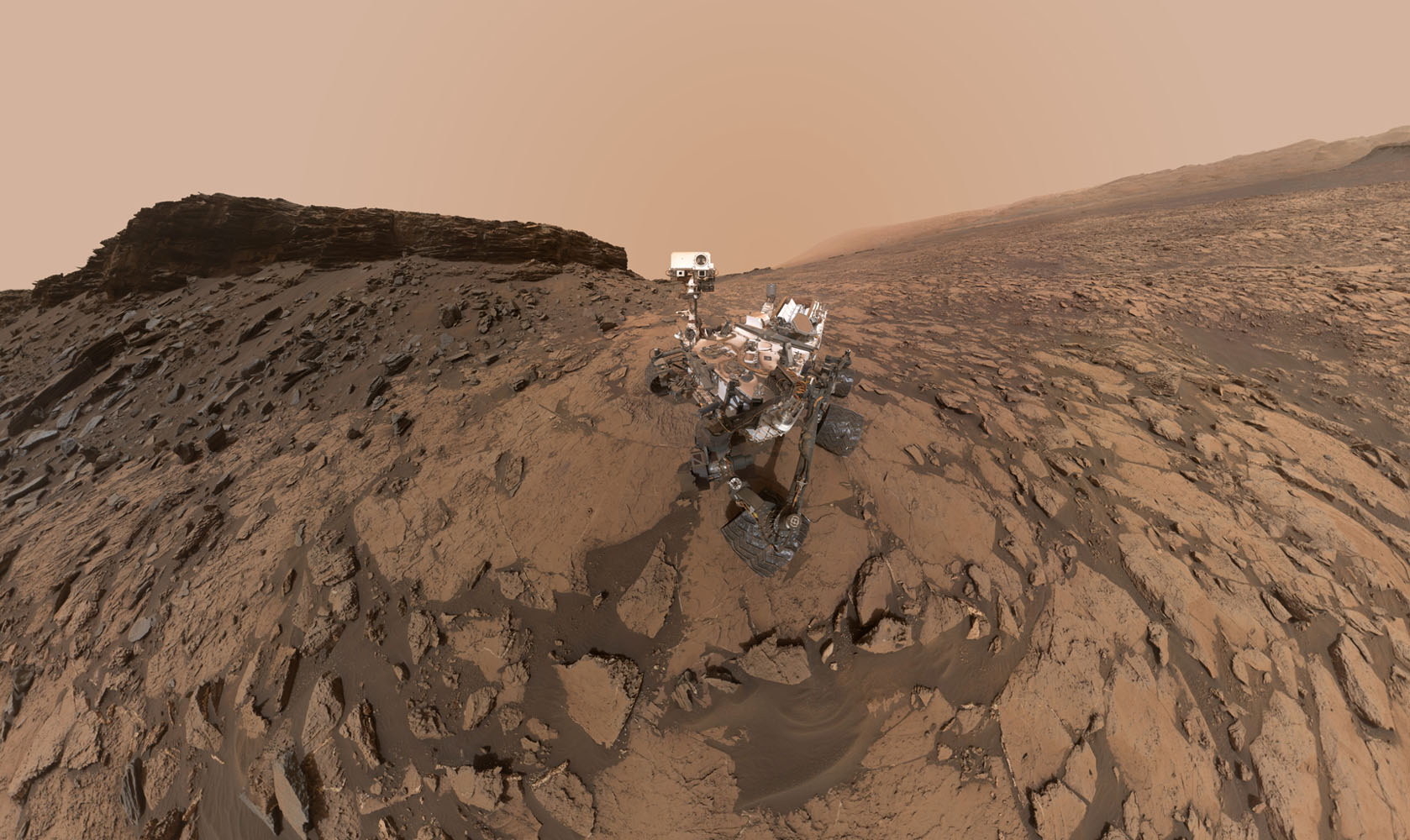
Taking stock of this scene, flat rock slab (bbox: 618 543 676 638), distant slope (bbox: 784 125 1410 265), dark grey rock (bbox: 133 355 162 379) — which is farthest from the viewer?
distant slope (bbox: 784 125 1410 265)

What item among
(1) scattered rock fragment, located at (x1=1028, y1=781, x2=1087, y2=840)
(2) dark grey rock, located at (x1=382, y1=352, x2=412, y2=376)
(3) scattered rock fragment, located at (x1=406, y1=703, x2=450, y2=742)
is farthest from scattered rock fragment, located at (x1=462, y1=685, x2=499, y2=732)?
(2) dark grey rock, located at (x1=382, y1=352, x2=412, y2=376)

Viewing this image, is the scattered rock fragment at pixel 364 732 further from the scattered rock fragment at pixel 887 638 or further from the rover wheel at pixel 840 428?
the rover wheel at pixel 840 428

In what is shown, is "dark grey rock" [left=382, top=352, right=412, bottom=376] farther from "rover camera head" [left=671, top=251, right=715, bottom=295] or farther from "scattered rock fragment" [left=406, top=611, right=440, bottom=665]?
"rover camera head" [left=671, top=251, right=715, bottom=295]

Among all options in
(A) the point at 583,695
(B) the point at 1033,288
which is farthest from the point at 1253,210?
(A) the point at 583,695

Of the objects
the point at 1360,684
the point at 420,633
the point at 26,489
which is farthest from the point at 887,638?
the point at 26,489

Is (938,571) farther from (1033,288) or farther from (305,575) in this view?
(1033,288)
